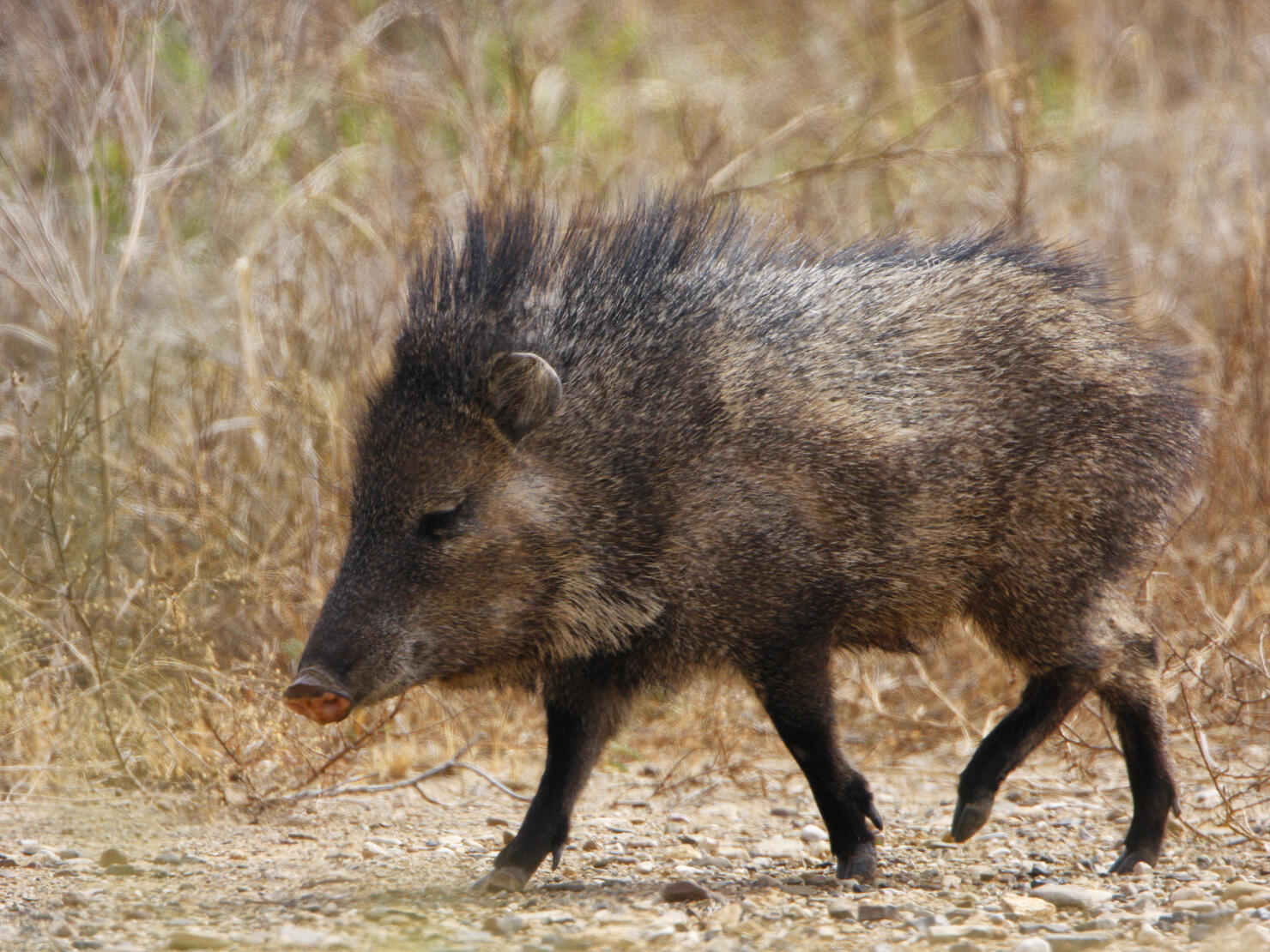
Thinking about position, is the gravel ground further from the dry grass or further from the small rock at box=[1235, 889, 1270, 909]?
the dry grass

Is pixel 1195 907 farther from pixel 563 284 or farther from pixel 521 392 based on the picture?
pixel 563 284

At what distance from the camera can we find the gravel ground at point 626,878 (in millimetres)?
3229

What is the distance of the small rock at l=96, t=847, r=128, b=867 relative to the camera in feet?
12.9

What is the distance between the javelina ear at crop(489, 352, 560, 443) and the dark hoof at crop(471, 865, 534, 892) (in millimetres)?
1013

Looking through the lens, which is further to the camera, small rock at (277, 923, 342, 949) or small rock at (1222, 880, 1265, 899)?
small rock at (1222, 880, 1265, 899)

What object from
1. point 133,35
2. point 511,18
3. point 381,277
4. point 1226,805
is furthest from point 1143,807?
point 511,18

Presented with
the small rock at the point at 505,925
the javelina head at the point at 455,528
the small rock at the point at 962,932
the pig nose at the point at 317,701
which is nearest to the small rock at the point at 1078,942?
the small rock at the point at 962,932

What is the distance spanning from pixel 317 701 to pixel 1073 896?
175 cm

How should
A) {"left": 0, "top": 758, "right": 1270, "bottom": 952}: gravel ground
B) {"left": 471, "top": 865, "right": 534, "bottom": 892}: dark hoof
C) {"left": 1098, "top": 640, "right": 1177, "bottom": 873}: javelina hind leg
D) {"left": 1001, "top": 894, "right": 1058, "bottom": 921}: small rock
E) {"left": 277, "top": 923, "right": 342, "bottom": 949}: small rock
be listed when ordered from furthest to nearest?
{"left": 1098, "top": 640, "right": 1177, "bottom": 873}: javelina hind leg, {"left": 471, "top": 865, "right": 534, "bottom": 892}: dark hoof, {"left": 1001, "top": 894, "right": 1058, "bottom": 921}: small rock, {"left": 0, "top": 758, "right": 1270, "bottom": 952}: gravel ground, {"left": 277, "top": 923, "right": 342, "bottom": 949}: small rock

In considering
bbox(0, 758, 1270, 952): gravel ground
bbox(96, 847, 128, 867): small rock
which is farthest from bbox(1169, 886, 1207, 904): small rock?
bbox(96, 847, 128, 867): small rock

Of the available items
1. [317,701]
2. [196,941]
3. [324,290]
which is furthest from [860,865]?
[324,290]

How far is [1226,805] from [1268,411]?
1.93 meters

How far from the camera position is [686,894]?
3.55 metres

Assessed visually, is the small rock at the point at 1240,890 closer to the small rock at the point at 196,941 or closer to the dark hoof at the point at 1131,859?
the dark hoof at the point at 1131,859
